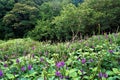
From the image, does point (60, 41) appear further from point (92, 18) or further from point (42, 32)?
point (42, 32)

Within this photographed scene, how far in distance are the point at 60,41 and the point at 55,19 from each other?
14134mm

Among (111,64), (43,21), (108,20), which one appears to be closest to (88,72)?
(111,64)

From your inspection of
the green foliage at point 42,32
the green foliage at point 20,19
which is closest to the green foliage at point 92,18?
the green foliage at point 42,32

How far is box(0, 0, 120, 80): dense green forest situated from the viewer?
6.67ft

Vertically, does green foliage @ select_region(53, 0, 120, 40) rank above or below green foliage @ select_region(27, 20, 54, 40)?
above

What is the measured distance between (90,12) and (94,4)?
794mm

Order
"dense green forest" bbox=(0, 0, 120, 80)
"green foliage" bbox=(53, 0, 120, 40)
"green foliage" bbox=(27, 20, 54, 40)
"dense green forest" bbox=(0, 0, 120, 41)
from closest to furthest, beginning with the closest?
"dense green forest" bbox=(0, 0, 120, 80)
"green foliage" bbox=(53, 0, 120, 40)
"dense green forest" bbox=(0, 0, 120, 41)
"green foliage" bbox=(27, 20, 54, 40)

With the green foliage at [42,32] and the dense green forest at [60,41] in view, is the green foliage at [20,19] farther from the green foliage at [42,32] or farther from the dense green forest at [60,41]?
the green foliage at [42,32]

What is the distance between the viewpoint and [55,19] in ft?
61.2

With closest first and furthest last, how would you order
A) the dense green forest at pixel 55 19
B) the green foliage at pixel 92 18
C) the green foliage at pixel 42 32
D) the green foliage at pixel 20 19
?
the green foliage at pixel 92 18, the dense green forest at pixel 55 19, the green foliage at pixel 42 32, the green foliage at pixel 20 19

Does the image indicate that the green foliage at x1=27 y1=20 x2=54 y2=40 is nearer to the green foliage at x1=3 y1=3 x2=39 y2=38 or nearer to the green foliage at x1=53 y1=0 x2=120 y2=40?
the green foliage at x1=3 y1=3 x2=39 y2=38

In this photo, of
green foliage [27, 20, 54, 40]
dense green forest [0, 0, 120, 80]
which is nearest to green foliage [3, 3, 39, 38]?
dense green forest [0, 0, 120, 80]

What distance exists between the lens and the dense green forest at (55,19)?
15852 millimetres

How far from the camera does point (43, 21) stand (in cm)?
2112
